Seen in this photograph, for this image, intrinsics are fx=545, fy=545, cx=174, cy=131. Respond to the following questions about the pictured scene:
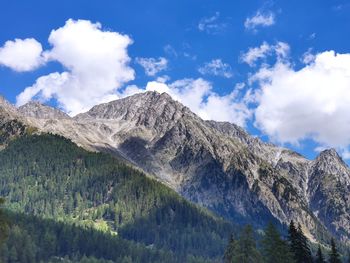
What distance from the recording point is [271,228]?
234ft

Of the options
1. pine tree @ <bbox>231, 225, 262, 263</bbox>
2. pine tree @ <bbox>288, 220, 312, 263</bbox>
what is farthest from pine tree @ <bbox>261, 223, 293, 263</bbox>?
pine tree @ <bbox>288, 220, 312, 263</bbox>

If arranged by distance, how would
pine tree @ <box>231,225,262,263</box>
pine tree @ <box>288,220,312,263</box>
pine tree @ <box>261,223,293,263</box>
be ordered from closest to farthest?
pine tree @ <box>261,223,293,263</box> → pine tree @ <box>231,225,262,263</box> → pine tree @ <box>288,220,312,263</box>

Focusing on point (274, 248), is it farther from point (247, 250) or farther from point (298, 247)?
point (298, 247)

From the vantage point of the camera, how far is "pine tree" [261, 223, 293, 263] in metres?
68.2

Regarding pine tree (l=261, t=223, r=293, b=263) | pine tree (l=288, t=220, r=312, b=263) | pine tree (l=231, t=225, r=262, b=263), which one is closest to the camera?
pine tree (l=261, t=223, r=293, b=263)

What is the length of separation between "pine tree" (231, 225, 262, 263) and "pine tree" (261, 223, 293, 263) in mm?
1283

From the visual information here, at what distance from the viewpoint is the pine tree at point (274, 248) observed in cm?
6820

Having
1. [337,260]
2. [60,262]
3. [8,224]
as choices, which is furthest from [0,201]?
[60,262]

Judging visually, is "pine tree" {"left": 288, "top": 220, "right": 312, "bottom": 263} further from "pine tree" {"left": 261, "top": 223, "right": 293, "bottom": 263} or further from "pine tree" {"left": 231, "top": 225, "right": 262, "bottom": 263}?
"pine tree" {"left": 231, "top": 225, "right": 262, "bottom": 263}

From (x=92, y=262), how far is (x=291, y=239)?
136 meters

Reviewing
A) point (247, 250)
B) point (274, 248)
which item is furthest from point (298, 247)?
point (247, 250)

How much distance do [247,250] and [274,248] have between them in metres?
3.52

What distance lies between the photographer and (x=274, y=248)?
227 ft

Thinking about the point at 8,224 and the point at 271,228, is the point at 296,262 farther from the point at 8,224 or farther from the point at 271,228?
the point at 8,224
